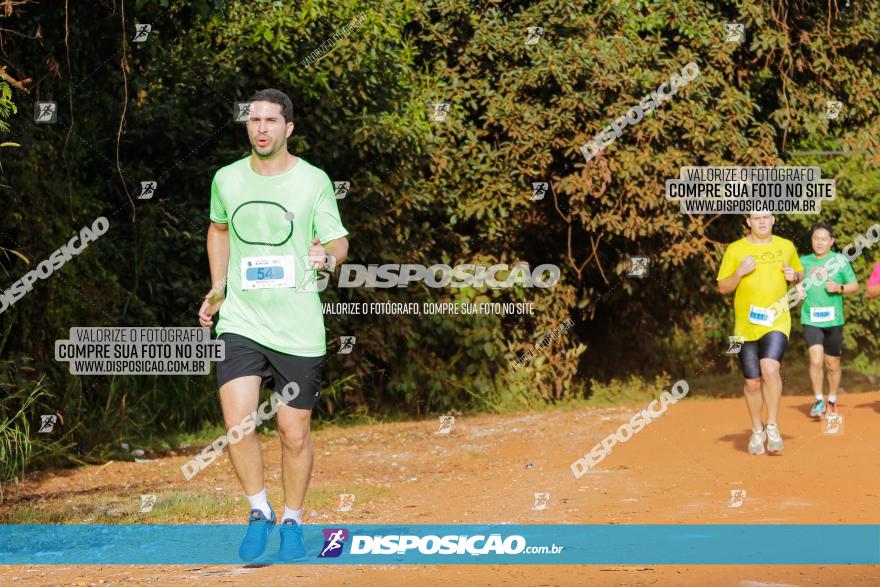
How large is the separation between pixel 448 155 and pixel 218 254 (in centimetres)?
930

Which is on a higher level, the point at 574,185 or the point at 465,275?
the point at 574,185

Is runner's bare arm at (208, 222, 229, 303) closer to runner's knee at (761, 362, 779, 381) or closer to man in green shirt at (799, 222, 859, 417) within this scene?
runner's knee at (761, 362, 779, 381)

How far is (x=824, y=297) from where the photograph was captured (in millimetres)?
13062

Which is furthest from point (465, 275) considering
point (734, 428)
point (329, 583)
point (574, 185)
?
point (329, 583)

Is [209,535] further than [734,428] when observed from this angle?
No

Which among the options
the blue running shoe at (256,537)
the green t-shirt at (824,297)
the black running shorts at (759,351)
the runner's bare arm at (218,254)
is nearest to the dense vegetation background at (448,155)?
the green t-shirt at (824,297)

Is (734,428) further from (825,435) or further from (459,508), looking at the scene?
(459,508)

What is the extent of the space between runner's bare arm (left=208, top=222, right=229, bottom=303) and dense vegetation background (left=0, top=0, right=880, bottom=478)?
5.41 meters

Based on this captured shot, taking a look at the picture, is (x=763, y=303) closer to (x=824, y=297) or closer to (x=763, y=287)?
(x=763, y=287)

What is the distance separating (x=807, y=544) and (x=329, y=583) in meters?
2.76

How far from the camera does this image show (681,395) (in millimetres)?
17844

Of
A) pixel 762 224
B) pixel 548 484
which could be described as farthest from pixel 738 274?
pixel 548 484

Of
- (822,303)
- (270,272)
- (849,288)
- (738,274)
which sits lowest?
(822,303)

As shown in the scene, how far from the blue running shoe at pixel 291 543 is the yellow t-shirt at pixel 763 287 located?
209 inches
